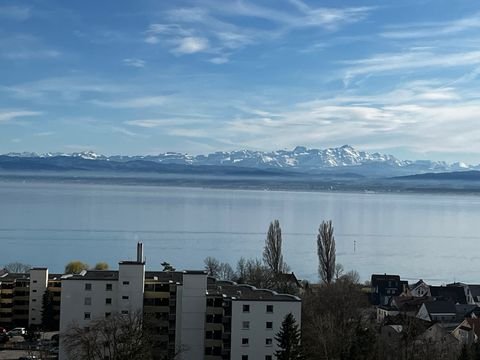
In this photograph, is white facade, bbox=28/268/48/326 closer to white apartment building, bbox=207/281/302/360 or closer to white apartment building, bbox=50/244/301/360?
white apartment building, bbox=50/244/301/360

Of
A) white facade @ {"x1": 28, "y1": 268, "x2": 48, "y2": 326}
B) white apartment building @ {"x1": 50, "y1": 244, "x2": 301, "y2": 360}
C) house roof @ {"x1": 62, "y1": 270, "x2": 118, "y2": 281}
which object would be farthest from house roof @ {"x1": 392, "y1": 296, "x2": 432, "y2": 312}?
white facade @ {"x1": 28, "y1": 268, "x2": 48, "y2": 326}

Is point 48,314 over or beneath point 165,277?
beneath

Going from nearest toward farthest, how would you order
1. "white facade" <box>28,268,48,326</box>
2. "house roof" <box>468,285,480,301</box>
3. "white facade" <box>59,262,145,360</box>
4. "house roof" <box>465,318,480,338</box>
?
"white facade" <box>59,262,145,360</box>
"house roof" <box>465,318,480,338</box>
"white facade" <box>28,268,48,326</box>
"house roof" <box>468,285,480,301</box>

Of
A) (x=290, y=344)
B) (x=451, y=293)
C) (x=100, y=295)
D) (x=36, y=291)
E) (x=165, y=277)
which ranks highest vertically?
(x=165, y=277)

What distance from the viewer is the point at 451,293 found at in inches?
973

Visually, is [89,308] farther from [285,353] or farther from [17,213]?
[17,213]

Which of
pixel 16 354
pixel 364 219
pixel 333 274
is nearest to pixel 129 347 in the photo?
pixel 16 354

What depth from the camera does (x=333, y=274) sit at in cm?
2639

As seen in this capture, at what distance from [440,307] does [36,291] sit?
11.3 meters

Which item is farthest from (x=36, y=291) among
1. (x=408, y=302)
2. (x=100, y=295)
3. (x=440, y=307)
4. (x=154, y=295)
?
(x=408, y=302)

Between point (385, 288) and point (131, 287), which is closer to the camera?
point (131, 287)

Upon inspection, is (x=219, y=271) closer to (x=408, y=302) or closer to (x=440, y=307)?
(x=408, y=302)

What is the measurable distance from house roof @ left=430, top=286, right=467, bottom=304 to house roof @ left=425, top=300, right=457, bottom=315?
3245mm

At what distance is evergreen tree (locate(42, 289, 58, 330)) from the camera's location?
57.0ft
